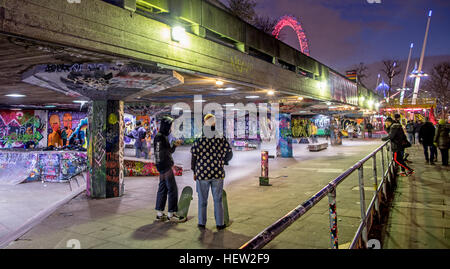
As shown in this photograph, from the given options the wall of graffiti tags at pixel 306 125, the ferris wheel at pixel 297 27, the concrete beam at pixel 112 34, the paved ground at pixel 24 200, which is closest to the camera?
the concrete beam at pixel 112 34

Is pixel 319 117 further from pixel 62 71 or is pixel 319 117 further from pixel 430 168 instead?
pixel 62 71

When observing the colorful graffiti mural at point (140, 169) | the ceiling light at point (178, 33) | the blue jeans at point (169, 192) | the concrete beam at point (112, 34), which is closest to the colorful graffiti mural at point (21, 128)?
the colorful graffiti mural at point (140, 169)

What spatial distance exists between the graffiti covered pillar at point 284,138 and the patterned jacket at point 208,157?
1284 cm

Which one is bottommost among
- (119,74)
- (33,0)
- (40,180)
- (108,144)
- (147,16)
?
(40,180)

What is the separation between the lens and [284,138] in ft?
58.7

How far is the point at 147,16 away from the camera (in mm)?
6020

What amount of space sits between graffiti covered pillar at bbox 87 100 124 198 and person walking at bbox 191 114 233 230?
3846 mm

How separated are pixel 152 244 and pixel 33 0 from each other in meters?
3.82

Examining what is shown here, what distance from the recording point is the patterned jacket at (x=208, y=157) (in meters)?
5.28

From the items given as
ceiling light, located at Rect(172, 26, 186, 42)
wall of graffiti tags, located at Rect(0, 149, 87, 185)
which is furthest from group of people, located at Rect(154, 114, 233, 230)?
wall of graffiti tags, located at Rect(0, 149, 87, 185)

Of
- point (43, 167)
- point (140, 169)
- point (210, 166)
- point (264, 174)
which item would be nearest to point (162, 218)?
point (210, 166)

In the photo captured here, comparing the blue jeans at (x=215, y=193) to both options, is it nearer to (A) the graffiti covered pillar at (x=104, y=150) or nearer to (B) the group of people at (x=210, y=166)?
(B) the group of people at (x=210, y=166)

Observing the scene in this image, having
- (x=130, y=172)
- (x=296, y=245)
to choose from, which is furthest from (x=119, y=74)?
(x=130, y=172)

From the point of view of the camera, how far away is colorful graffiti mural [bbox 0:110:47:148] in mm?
20469
